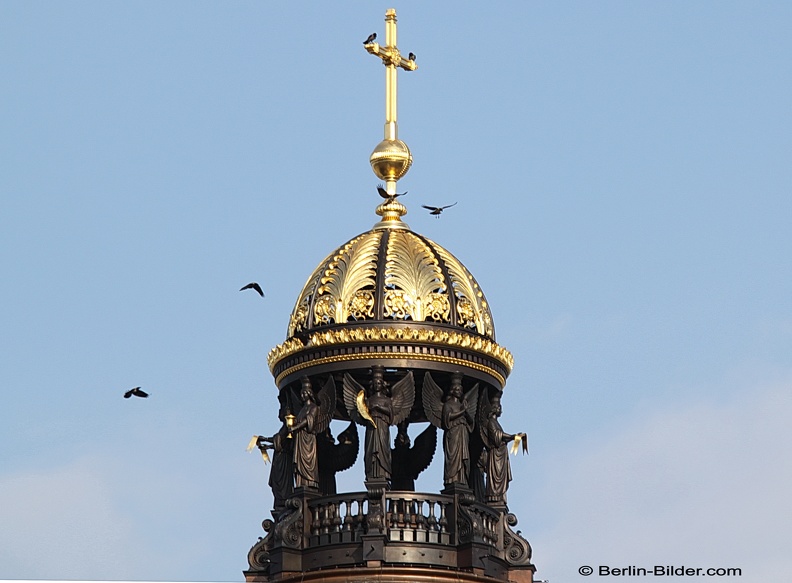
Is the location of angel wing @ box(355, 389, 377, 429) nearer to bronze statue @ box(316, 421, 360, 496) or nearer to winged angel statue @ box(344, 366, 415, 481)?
winged angel statue @ box(344, 366, 415, 481)

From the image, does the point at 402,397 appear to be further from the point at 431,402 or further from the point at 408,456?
the point at 408,456

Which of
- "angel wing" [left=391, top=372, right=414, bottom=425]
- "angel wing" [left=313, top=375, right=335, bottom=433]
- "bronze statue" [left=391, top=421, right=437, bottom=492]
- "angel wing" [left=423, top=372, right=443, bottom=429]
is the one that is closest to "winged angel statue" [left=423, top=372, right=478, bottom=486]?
"angel wing" [left=423, top=372, right=443, bottom=429]

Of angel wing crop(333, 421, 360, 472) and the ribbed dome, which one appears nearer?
the ribbed dome

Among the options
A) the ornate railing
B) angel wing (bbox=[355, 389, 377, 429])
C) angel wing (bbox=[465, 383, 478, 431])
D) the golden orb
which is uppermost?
the golden orb

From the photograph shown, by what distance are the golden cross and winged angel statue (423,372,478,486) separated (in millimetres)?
5306

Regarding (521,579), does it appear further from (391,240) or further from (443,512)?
(391,240)

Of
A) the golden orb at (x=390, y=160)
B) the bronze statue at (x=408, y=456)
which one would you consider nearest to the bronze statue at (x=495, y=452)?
the bronze statue at (x=408, y=456)

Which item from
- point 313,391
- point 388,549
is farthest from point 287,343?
point 388,549

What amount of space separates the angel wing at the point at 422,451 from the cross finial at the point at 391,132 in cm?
393

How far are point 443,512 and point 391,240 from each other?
521 cm

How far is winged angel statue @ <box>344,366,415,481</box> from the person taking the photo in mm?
55031

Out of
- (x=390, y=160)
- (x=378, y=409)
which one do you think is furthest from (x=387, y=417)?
(x=390, y=160)

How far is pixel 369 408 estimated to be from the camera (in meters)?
55.3

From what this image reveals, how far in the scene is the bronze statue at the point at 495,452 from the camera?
5634 centimetres
